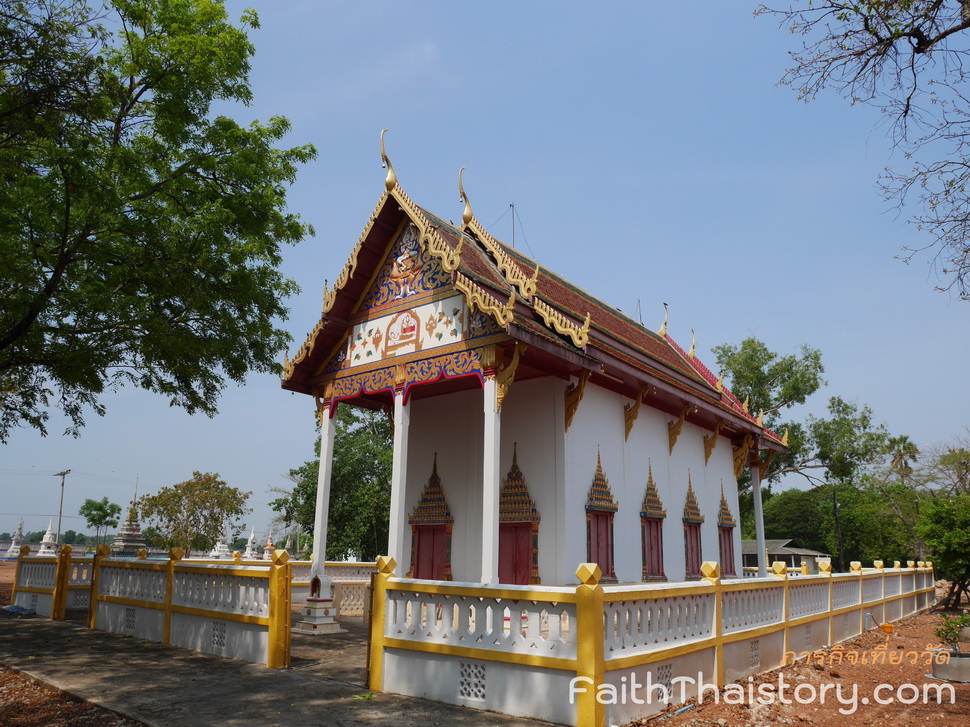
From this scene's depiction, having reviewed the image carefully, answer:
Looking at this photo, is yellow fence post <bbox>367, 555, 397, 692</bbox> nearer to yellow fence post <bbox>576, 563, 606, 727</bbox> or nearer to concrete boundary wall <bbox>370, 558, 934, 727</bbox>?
concrete boundary wall <bbox>370, 558, 934, 727</bbox>

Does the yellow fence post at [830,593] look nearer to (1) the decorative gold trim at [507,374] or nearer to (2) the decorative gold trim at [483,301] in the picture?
(1) the decorative gold trim at [507,374]

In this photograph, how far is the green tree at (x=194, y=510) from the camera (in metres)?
33.2

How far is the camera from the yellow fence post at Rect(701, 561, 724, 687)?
743 centimetres

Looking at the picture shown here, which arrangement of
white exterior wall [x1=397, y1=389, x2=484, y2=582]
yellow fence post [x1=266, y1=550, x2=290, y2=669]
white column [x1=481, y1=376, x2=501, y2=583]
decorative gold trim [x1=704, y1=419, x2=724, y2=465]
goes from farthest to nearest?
1. decorative gold trim [x1=704, y1=419, x2=724, y2=465]
2. white exterior wall [x1=397, y1=389, x2=484, y2=582]
3. white column [x1=481, y1=376, x2=501, y2=583]
4. yellow fence post [x1=266, y1=550, x2=290, y2=669]

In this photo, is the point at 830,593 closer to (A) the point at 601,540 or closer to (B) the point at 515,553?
(A) the point at 601,540

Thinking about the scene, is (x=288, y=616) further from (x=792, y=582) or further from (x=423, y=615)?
(x=792, y=582)

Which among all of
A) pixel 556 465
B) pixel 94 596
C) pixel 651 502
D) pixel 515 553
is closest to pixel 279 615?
pixel 515 553

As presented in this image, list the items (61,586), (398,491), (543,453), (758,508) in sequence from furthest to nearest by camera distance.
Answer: (758,508)
(61,586)
(543,453)
(398,491)

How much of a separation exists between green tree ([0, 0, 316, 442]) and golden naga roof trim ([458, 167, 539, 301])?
3.37 metres

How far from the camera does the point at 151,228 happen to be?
36.0 ft

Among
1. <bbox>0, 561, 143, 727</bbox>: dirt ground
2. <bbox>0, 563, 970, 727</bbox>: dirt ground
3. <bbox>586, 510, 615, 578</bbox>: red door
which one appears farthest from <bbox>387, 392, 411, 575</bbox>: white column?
<bbox>0, 563, 970, 727</bbox>: dirt ground

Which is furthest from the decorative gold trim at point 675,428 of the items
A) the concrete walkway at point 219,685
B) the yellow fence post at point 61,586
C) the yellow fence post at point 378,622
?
the yellow fence post at point 61,586

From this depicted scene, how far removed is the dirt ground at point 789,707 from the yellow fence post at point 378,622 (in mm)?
2164

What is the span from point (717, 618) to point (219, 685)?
5120 mm
